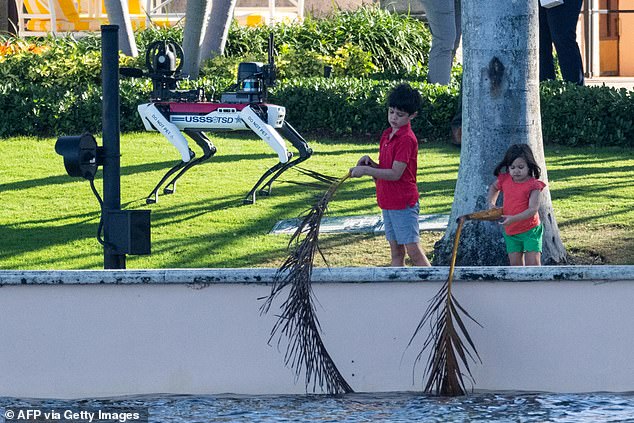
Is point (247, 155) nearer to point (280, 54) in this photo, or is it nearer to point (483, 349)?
point (280, 54)

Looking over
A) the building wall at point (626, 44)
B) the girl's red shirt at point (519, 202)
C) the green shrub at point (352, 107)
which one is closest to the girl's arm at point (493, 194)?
the girl's red shirt at point (519, 202)

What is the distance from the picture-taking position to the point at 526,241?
25.0 ft

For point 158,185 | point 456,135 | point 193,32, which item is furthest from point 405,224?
point 193,32

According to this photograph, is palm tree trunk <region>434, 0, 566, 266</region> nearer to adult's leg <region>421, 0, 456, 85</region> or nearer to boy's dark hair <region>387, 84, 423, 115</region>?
boy's dark hair <region>387, 84, 423, 115</region>

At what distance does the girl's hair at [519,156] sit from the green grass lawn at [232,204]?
1.17 m

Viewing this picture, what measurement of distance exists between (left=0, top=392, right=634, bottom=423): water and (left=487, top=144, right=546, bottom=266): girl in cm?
129

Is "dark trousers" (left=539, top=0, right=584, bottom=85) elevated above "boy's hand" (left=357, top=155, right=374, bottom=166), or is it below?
above

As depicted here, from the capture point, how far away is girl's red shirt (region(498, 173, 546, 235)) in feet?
24.8

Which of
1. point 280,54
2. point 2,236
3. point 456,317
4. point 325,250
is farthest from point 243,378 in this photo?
point 280,54

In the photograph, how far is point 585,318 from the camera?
21.2 ft

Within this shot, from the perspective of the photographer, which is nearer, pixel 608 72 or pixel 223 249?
pixel 223 249

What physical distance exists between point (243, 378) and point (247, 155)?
6780mm

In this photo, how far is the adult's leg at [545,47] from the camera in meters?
14.8

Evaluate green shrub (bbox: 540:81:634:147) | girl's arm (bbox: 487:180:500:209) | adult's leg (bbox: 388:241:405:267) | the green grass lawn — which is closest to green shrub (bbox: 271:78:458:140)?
the green grass lawn
